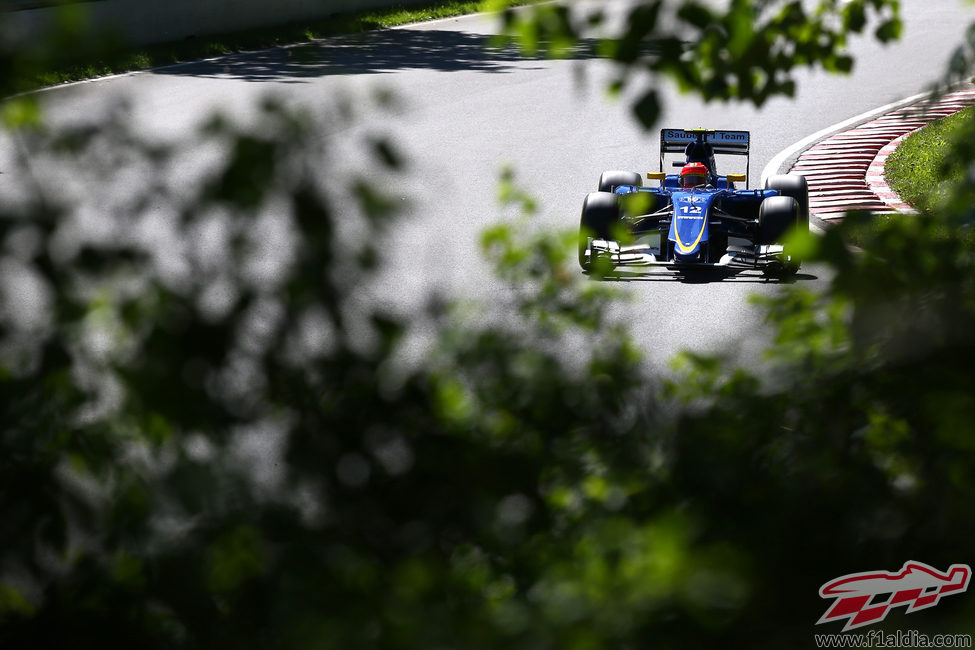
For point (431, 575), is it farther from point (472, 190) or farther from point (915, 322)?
point (472, 190)

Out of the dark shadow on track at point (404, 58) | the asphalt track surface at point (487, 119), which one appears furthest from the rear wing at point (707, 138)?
the dark shadow on track at point (404, 58)

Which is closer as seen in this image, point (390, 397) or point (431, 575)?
point (431, 575)

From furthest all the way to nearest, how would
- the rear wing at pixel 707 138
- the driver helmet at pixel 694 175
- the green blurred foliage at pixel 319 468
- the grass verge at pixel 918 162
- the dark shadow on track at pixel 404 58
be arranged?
1. the dark shadow on track at pixel 404 58
2. the grass verge at pixel 918 162
3. the rear wing at pixel 707 138
4. the driver helmet at pixel 694 175
5. the green blurred foliage at pixel 319 468

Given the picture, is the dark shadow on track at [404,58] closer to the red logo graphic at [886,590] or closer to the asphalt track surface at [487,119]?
the asphalt track surface at [487,119]

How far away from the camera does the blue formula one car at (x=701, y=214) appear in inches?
331

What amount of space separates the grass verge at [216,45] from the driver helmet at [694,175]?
2651 mm

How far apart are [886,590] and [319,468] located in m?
0.99

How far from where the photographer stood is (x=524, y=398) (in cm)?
187

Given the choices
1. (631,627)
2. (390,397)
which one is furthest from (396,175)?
(631,627)

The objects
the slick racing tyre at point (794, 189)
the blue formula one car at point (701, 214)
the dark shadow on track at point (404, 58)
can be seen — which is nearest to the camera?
the blue formula one car at point (701, 214)

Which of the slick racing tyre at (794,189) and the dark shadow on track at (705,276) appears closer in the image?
the dark shadow on track at (705,276)

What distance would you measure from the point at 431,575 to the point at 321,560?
146 mm

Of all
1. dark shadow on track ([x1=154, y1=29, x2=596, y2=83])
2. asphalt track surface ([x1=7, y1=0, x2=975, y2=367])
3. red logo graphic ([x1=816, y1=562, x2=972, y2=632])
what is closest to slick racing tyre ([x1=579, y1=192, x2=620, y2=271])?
asphalt track surface ([x1=7, y1=0, x2=975, y2=367])

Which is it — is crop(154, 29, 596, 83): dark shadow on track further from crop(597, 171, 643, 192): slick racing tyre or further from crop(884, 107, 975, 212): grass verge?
crop(597, 171, 643, 192): slick racing tyre
